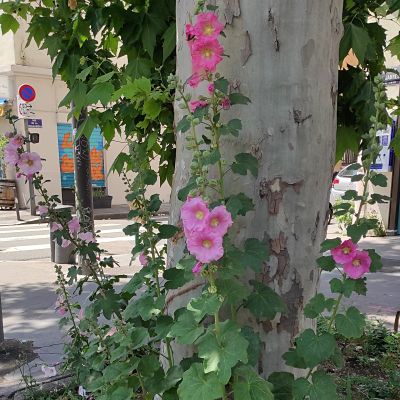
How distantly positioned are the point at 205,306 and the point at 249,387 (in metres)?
0.25

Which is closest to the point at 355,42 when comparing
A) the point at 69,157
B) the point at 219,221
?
the point at 219,221

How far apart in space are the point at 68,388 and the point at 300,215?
6.61 ft

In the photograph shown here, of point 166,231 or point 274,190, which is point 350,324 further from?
point 166,231

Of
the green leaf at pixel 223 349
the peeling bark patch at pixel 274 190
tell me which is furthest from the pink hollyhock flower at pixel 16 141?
the green leaf at pixel 223 349

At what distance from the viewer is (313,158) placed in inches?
55.1

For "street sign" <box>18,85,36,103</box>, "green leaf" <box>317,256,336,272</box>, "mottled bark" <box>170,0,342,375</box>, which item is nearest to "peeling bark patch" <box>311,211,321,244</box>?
"mottled bark" <box>170,0,342,375</box>

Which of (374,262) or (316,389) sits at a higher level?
(374,262)

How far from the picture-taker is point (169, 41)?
2.06 metres

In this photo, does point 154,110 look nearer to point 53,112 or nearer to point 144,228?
point 144,228

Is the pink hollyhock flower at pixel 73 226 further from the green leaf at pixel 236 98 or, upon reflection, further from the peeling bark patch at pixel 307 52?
the peeling bark patch at pixel 307 52

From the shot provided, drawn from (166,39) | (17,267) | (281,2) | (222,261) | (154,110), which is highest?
(166,39)

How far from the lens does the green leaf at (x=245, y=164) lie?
48.7 inches

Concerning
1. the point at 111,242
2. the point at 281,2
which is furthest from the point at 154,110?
the point at 111,242

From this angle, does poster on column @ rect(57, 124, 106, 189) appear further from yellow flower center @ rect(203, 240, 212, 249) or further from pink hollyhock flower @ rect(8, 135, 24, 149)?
yellow flower center @ rect(203, 240, 212, 249)
